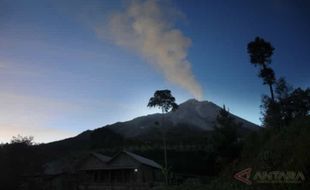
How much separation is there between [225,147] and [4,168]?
30489 mm

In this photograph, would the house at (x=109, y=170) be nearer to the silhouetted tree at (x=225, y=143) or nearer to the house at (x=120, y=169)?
the house at (x=120, y=169)

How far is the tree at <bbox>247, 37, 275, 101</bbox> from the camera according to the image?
48.5 metres

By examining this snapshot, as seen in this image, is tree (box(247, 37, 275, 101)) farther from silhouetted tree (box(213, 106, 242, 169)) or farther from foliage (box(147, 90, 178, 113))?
foliage (box(147, 90, 178, 113))

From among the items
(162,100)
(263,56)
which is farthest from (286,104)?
(162,100)

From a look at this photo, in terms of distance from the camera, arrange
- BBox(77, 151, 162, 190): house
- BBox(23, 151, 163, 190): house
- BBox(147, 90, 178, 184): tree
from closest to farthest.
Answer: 1. BBox(23, 151, 163, 190): house
2. BBox(77, 151, 162, 190): house
3. BBox(147, 90, 178, 184): tree

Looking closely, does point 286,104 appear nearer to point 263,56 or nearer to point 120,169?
point 263,56

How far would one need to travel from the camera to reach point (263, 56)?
1955 inches

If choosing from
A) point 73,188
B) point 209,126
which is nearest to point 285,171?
point 73,188

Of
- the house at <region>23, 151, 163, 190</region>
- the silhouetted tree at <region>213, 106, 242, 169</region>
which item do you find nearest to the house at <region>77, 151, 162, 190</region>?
the house at <region>23, 151, 163, 190</region>

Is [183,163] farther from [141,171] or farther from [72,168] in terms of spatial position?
[72,168]

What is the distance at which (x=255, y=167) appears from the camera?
1121 inches

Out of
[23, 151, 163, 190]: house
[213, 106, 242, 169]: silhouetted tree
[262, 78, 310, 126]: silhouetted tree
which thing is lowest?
[23, 151, 163, 190]: house

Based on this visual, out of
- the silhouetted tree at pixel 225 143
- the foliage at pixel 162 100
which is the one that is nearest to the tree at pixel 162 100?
the foliage at pixel 162 100

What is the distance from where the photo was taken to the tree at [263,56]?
4853cm
